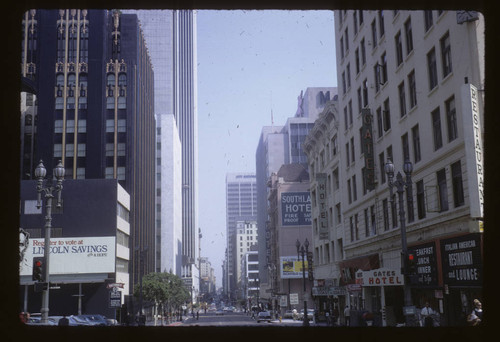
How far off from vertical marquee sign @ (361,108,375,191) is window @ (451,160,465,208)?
11175mm

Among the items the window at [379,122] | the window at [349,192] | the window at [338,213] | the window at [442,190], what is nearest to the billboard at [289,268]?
the window at [338,213]

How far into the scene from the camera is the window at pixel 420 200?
2996cm

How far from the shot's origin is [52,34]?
94.8 metres

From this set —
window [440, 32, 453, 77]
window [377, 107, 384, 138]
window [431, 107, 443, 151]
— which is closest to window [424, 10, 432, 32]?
window [440, 32, 453, 77]

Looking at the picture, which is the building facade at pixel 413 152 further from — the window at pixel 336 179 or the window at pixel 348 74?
the window at pixel 336 179

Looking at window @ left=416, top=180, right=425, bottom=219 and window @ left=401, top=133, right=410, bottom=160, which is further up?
window @ left=401, top=133, right=410, bottom=160

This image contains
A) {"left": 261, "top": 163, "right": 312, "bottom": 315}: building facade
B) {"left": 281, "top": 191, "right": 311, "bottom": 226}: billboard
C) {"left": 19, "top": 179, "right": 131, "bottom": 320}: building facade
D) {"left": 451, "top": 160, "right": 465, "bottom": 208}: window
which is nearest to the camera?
{"left": 451, "top": 160, "right": 465, "bottom": 208}: window

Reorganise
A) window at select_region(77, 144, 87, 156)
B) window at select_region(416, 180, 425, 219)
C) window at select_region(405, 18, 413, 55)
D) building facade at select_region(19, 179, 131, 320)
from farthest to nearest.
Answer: window at select_region(77, 144, 87, 156) → building facade at select_region(19, 179, 131, 320) → window at select_region(405, 18, 413, 55) → window at select_region(416, 180, 425, 219)

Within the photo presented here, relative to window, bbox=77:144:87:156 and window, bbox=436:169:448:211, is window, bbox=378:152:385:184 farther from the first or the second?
window, bbox=77:144:87:156

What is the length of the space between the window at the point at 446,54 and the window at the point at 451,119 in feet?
4.36

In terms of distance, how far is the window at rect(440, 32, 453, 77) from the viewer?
2583cm

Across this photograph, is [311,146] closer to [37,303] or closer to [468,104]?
[37,303]

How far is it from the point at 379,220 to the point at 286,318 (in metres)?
44.1

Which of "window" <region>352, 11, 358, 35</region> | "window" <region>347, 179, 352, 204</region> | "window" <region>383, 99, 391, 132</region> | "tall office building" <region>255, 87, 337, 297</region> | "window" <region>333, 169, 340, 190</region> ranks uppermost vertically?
"tall office building" <region>255, 87, 337, 297</region>
